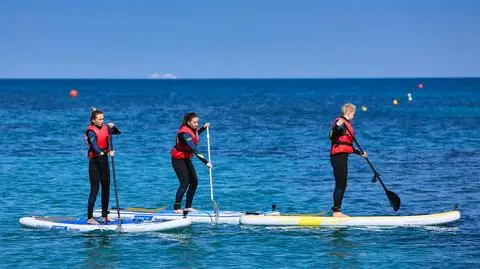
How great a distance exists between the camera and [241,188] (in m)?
26.2

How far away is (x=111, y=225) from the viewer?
18.7 metres

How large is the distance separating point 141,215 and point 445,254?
631cm

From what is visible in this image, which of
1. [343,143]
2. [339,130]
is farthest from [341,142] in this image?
[339,130]

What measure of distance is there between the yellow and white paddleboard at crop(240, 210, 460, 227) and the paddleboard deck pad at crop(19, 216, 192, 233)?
145cm

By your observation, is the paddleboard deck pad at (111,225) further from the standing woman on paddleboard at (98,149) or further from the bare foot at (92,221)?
the standing woman on paddleboard at (98,149)

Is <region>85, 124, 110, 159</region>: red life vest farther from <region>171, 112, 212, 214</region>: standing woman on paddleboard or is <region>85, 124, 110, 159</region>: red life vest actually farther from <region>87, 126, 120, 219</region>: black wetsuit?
<region>171, 112, 212, 214</region>: standing woman on paddleboard

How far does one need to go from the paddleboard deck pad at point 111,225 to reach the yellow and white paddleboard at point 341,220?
145 cm

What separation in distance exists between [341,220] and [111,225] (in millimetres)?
4475

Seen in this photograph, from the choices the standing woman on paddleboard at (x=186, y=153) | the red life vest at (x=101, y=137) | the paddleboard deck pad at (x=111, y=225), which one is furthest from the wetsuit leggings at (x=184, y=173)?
the red life vest at (x=101, y=137)

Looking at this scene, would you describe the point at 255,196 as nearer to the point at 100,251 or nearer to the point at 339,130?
the point at 339,130

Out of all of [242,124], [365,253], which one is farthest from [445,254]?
[242,124]

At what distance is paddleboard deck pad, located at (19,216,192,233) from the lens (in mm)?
18656

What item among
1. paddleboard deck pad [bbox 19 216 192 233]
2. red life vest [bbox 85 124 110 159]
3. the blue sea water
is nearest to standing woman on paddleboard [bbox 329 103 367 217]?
the blue sea water

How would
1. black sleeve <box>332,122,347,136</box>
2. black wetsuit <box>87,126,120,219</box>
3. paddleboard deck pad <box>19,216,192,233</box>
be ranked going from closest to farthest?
1. black wetsuit <box>87,126,120,219</box>
2. black sleeve <box>332,122,347,136</box>
3. paddleboard deck pad <box>19,216,192,233</box>
